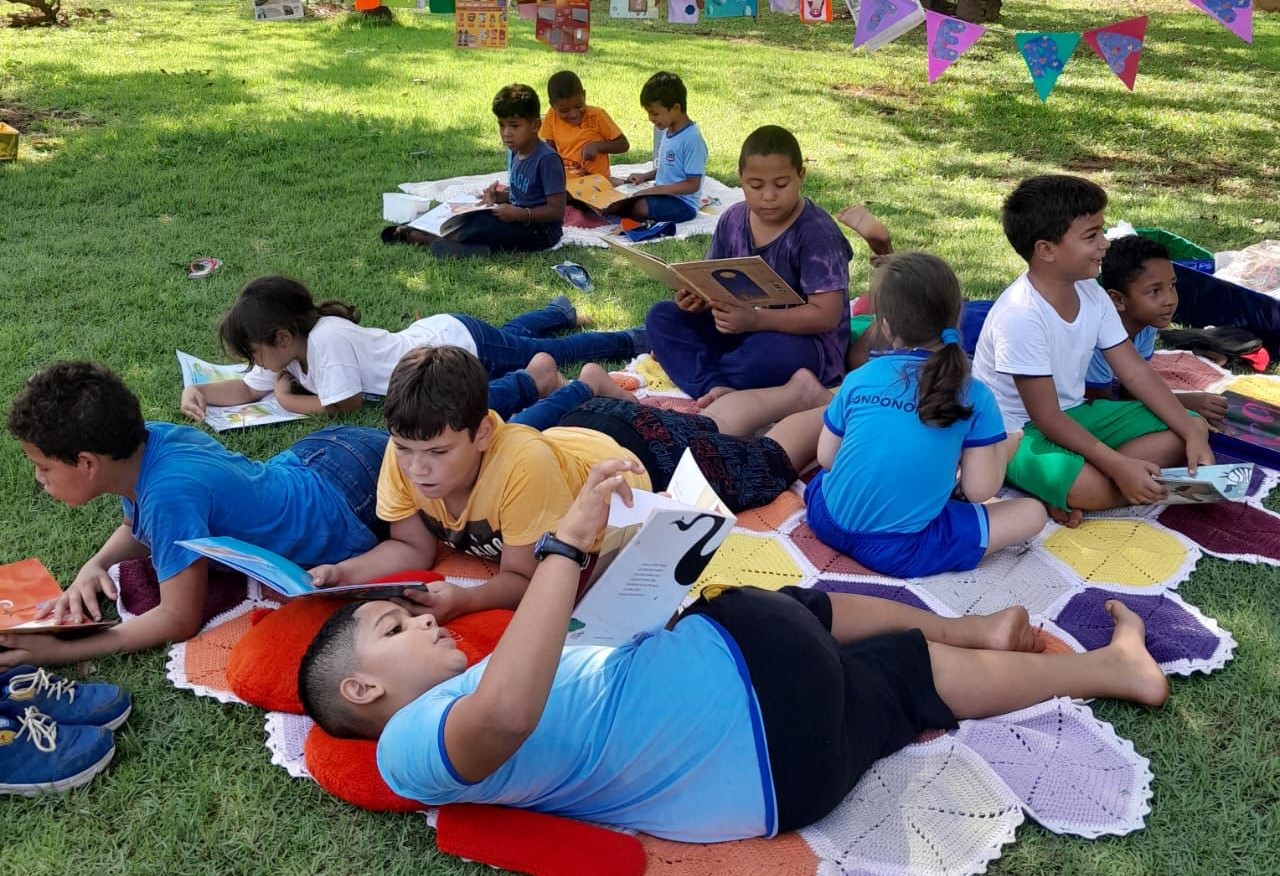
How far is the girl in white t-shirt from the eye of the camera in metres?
3.68

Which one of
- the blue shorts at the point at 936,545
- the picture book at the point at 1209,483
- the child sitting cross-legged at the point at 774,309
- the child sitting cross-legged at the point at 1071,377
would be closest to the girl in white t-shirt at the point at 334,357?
the child sitting cross-legged at the point at 774,309

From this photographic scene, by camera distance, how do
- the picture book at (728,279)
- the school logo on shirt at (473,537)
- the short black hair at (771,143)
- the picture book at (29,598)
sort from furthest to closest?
1. the short black hair at (771,143)
2. the picture book at (728,279)
3. the school logo on shirt at (473,537)
4. the picture book at (29,598)

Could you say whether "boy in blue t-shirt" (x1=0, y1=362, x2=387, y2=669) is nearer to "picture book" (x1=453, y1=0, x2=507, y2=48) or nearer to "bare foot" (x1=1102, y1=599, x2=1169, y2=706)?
"bare foot" (x1=1102, y1=599, x2=1169, y2=706)

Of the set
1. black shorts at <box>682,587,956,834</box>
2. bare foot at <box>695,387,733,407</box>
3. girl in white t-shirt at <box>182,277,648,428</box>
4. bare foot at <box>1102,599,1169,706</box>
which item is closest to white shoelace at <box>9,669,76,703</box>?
black shorts at <box>682,587,956,834</box>

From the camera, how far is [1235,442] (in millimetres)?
3561

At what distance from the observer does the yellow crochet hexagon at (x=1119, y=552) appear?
2.97 meters

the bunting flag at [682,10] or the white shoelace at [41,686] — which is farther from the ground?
the bunting flag at [682,10]

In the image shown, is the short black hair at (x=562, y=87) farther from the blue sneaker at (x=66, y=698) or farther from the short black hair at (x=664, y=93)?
the blue sneaker at (x=66, y=698)

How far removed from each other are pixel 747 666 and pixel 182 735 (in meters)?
1.37

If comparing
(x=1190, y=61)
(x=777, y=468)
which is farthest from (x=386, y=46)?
(x=777, y=468)

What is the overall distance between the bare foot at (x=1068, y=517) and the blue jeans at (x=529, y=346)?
1.93 metres

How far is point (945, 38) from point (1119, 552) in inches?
125

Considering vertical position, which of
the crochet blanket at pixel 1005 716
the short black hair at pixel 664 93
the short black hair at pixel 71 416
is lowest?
the crochet blanket at pixel 1005 716

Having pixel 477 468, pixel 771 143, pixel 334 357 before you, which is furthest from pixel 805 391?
pixel 334 357
